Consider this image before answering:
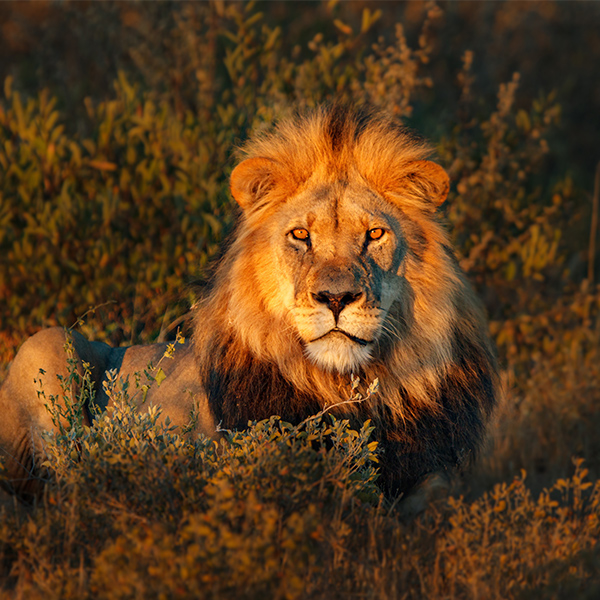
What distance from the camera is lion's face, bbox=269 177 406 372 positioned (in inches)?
148

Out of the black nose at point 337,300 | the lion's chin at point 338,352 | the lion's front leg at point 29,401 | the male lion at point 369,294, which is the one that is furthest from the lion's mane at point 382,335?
the lion's front leg at point 29,401

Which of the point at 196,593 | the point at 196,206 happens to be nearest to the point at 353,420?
the point at 196,593

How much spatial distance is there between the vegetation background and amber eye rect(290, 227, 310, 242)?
0.89 meters

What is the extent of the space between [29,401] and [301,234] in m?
1.74

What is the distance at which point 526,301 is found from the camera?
7969mm

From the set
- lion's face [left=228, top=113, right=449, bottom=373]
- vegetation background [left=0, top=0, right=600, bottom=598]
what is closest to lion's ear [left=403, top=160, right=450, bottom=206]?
lion's face [left=228, top=113, right=449, bottom=373]

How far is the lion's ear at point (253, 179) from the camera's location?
4.21 meters

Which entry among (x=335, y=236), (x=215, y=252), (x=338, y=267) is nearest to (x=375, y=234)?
(x=335, y=236)

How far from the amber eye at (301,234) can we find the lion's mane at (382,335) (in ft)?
0.58

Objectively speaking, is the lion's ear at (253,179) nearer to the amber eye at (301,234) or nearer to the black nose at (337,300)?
the amber eye at (301,234)

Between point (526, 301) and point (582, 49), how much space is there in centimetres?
901

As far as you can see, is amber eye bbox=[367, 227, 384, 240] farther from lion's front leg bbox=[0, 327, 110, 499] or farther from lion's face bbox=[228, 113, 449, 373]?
lion's front leg bbox=[0, 327, 110, 499]

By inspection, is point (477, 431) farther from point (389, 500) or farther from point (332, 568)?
point (332, 568)

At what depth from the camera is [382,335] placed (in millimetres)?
4023
